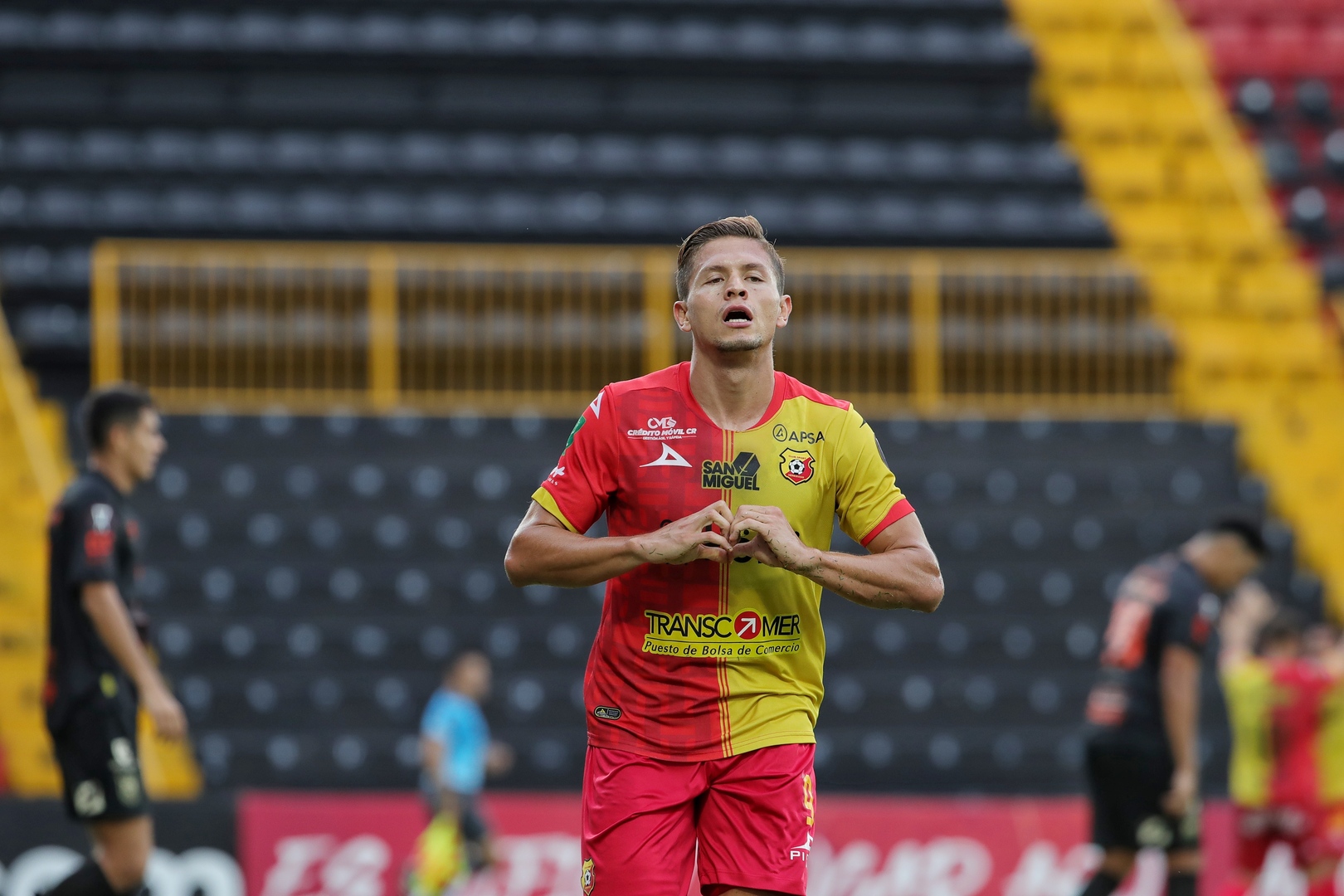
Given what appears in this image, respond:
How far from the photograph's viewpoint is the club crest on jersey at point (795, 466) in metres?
4.07

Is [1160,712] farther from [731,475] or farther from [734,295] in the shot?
[734,295]

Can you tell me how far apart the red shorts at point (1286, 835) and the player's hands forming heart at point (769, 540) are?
6187 mm

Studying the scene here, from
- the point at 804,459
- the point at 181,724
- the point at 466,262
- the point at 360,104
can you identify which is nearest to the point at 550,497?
the point at 804,459

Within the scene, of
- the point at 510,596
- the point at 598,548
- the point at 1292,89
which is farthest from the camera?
the point at 1292,89

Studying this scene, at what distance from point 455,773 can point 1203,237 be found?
9.25 meters

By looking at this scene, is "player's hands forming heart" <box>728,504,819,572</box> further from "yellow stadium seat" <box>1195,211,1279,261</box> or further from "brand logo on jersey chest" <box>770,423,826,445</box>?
"yellow stadium seat" <box>1195,211,1279,261</box>

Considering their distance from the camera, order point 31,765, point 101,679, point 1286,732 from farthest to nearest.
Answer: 1. point 31,765
2. point 1286,732
3. point 101,679

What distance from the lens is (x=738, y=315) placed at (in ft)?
13.0

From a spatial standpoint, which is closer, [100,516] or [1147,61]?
[100,516]

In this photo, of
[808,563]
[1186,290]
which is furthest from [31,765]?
[1186,290]

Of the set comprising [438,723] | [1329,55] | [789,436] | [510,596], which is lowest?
[438,723]

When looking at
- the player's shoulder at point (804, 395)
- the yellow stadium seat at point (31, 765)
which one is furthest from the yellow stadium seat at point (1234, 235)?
the player's shoulder at point (804, 395)

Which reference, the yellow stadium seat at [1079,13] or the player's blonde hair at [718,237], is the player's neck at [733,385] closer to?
the player's blonde hair at [718,237]

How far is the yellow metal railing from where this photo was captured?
1384cm
